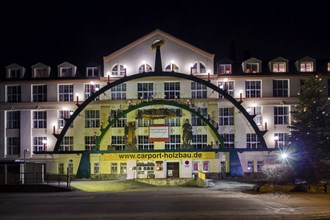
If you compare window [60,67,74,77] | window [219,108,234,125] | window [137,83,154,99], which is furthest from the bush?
window [60,67,74,77]

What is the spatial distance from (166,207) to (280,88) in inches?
1665

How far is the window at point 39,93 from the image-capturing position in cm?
6919

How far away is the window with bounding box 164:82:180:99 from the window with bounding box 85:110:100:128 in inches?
379

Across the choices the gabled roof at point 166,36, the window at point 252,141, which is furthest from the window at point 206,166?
the gabled roof at point 166,36

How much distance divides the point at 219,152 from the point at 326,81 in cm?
1717

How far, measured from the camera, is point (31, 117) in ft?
225

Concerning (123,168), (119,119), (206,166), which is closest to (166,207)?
(206,166)

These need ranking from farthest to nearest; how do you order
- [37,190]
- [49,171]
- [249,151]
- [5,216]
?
[49,171] < [249,151] < [37,190] < [5,216]

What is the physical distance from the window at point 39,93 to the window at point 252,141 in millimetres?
27813

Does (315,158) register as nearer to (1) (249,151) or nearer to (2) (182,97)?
(1) (249,151)

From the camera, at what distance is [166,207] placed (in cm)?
2880

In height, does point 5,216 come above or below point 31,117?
below

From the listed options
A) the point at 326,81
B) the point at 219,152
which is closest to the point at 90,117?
the point at 219,152

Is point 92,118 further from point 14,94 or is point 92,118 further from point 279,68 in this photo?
point 279,68
